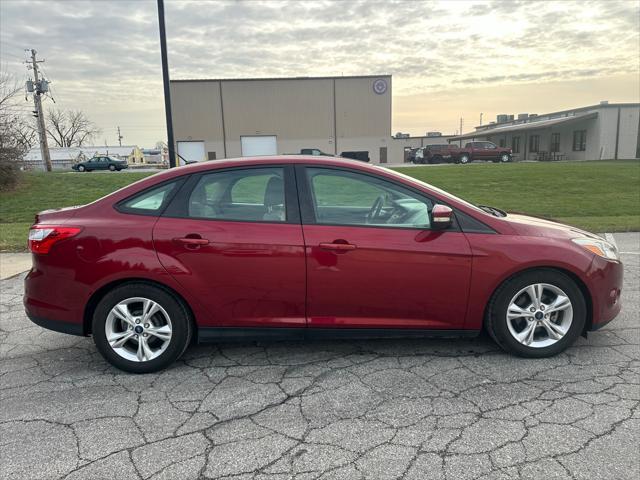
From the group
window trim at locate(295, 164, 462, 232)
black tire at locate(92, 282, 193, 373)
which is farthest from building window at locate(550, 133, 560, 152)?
black tire at locate(92, 282, 193, 373)

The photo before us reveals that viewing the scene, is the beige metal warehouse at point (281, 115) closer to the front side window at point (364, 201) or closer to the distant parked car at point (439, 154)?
the distant parked car at point (439, 154)

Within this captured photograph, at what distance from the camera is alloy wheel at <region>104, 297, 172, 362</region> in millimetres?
3459

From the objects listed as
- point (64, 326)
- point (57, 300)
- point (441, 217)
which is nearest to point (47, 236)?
point (57, 300)

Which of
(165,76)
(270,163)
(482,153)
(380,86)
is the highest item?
(380,86)

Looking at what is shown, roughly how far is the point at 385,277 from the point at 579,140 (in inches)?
1736

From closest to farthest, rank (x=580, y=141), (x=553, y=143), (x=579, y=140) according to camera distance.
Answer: (x=580, y=141)
(x=579, y=140)
(x=553, y=143)

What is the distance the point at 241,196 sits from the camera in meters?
3.66

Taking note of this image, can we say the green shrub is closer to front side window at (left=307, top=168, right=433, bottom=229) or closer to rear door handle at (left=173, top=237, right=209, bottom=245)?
rear door handle at (left=173, top=237, right=209, bottom=245)

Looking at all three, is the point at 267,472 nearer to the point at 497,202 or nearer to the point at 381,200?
the point at 381,200

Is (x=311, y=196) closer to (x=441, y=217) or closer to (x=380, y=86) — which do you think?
(x=441, y=217)

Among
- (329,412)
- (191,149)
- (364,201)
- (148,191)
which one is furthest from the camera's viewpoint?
(191,149)

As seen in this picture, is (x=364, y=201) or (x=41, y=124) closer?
(x=364, y=201)

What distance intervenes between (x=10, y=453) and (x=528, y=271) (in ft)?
11.6

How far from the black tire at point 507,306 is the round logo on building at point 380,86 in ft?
160
